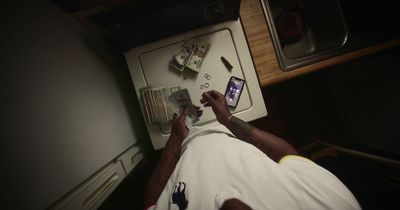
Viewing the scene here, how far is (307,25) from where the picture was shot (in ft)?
4.00

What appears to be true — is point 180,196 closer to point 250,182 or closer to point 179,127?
point 250,182

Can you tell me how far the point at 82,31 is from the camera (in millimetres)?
849

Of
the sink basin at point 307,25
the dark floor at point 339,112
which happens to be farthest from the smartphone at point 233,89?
the dark floor at point 339,112

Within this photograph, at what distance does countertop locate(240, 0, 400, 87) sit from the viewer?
97cm

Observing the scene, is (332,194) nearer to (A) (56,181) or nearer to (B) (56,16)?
(A) (56,181)

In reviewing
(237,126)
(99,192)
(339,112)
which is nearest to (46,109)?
(99,192)

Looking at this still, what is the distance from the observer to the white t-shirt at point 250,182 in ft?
1.91

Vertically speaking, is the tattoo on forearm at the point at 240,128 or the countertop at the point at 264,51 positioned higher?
the countertop at the point at 264,51

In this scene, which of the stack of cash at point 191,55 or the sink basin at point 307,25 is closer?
the stack of cash at point 191,55

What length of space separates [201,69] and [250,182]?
21.5 inches

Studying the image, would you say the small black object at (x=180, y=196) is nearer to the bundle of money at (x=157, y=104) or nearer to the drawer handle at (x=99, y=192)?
the drawer handle at (x=99, y=192)

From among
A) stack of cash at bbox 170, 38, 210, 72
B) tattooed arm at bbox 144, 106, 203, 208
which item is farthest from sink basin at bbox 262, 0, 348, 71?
tattooed arm at bbox 144, 106, 203, 208

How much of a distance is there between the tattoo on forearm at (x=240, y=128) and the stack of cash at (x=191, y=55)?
10.7 inches

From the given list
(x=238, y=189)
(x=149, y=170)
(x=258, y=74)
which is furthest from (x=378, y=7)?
(x=149, y=170)
